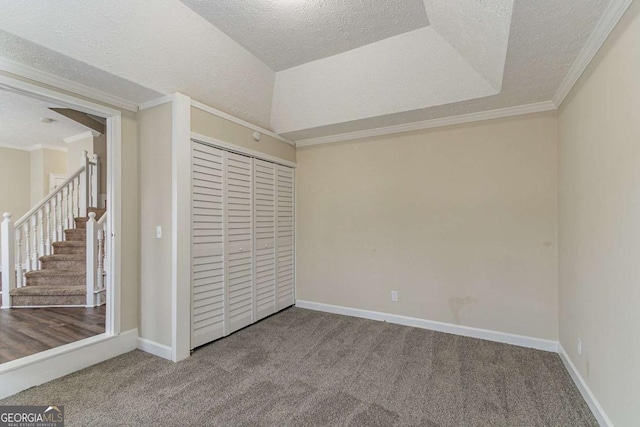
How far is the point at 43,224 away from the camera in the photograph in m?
4.39

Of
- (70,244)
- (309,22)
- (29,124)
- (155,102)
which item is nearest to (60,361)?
(155,102)

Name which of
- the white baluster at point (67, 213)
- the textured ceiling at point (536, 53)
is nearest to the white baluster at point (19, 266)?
the white baluster at point (67, 213)

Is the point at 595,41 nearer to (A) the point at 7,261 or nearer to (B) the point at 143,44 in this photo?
(B) the point at 143,44

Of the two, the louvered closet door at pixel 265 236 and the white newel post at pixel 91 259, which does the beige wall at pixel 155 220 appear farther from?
the white newel post at pixel 91 259

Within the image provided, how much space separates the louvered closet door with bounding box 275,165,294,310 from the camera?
3.83 m

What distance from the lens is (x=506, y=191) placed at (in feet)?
9.54

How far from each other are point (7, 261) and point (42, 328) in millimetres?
1600

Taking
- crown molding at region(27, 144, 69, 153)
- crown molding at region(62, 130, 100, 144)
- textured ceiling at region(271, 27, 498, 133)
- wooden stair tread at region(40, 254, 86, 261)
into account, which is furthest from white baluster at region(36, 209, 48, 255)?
textured ceiling at region(271, 27, 498, 133)

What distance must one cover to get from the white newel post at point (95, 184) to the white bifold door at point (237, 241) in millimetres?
3520

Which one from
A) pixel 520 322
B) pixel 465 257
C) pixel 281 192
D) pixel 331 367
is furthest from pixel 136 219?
pixel 520 322

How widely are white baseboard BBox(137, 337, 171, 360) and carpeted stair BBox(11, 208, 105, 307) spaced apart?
195 cm

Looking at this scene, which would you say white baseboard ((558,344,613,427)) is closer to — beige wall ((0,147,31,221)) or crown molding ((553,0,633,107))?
crown molding ((553,0,633,107))

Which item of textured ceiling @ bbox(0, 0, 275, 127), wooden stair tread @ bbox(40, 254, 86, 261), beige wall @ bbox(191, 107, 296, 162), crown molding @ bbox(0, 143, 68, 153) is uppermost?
crown molding @ bbox(0, 143, 68, 153)

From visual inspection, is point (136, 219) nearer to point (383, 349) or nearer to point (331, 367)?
point (331, 367)
